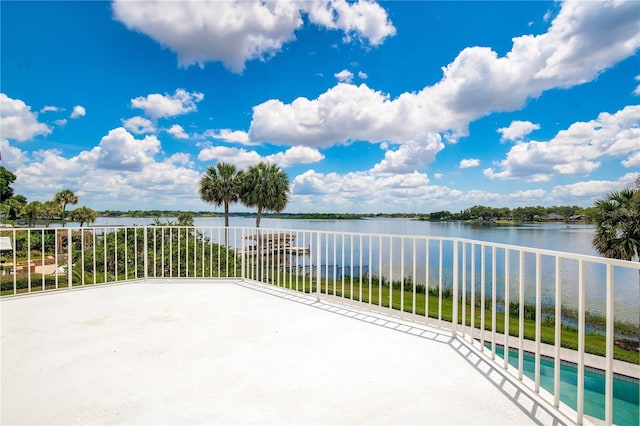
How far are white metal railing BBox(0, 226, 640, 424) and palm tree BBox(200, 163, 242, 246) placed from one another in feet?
28.1

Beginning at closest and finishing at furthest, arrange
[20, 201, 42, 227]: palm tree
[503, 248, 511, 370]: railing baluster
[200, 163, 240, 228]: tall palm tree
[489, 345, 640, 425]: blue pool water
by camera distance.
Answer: [503, 248, 511, 370]: railing baluster
[489, 345, 640, 425]: blue pool water
[200, 163, 240, 228]: tall palm tree
[20, 201, 42, 227]: palm tree

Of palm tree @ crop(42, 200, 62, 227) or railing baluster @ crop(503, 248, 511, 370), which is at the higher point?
palm tree @ crop(42, 200, 62, 227)

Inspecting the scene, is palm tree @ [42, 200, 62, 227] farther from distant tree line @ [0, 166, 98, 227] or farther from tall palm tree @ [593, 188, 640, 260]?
tall palm tree @ [593, 188, 640, 260]

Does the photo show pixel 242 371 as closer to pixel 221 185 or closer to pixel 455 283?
pixel 455 283

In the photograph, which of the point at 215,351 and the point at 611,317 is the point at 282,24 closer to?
the point at 215,351

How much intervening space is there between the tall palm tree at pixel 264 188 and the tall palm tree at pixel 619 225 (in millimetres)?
15894

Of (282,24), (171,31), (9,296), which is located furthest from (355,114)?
(9,296)

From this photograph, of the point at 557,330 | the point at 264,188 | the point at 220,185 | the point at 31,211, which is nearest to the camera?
the point at 557,330

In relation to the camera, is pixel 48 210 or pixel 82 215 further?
pixel 82 215

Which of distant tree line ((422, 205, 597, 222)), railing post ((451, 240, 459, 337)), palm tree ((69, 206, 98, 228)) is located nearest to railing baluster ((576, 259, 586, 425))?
railing post ((451, 240, 459, 337))

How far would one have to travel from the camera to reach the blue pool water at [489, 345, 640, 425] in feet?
17.4

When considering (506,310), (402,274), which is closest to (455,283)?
(402,274)

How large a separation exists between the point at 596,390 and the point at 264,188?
56.7 feet

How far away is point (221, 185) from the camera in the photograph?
63.3 feet
